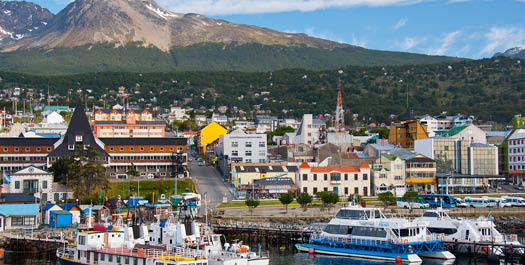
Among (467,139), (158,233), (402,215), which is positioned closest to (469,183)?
(467,139)

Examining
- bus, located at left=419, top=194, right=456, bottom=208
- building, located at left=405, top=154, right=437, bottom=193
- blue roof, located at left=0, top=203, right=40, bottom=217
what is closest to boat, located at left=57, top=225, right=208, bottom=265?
blue roof, located at left=0, top=203, right=40, bottom=217

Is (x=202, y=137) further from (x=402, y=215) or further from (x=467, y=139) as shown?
(x=402, y=215)

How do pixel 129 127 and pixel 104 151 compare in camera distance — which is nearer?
pixel 104 151

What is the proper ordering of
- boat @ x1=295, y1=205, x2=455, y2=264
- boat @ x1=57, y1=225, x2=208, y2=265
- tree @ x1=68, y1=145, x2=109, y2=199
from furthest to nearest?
tree @ x1=68, y1=145, x2=109, y2=199 → boat @ x1=295, y1=205, x2=455, y2=264 → boat @ x1=57, y1=225, x2=208, y2=265

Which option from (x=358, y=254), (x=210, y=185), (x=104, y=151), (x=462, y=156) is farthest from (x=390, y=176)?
(x=104, y=151)

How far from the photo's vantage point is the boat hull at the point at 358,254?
5809 centimetres

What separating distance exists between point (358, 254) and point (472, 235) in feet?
36.5

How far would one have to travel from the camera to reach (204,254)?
45.9 meters

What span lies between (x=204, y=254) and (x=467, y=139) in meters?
78.2

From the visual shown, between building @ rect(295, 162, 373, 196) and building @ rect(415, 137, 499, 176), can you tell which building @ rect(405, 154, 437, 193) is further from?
building @ rect(295, 162, 373, 196)

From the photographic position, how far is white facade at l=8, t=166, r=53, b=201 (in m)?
87.8

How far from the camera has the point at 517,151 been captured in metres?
112

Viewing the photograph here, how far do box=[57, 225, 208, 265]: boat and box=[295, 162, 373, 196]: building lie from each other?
148ft

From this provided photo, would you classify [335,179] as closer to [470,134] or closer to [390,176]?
[390,176]
